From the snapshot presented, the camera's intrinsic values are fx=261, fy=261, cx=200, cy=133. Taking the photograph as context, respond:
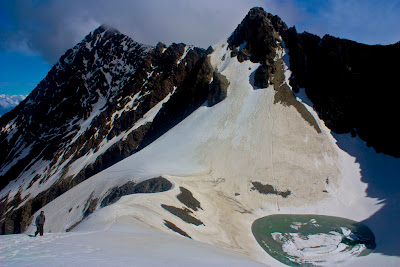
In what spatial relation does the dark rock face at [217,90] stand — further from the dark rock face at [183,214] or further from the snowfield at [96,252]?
the snowfield at [96,252]

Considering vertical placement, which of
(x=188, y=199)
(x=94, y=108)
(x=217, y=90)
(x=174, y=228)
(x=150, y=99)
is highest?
(x=94, y=108)

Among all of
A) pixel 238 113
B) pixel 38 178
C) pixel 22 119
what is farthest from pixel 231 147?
pixel 22 119

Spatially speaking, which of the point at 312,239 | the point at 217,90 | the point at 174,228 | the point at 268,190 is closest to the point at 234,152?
the point at 268,190

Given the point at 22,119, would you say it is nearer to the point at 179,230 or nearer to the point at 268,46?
the point at 268,46

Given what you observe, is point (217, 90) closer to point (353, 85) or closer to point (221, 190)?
point (353, 85)

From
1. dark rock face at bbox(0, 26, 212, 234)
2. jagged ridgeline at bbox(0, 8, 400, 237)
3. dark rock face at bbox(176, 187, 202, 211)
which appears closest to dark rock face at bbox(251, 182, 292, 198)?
dark rock face at bbox(176, 187, 202, 211)

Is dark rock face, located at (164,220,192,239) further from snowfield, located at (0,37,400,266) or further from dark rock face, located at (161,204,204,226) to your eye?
dark rock face, located at (161,204,204,226)

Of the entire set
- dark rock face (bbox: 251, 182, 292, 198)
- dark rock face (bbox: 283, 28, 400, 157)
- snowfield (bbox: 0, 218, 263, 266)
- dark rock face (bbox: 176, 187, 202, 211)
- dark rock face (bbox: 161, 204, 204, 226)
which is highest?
dark rock face (bbox: 283, 28, 400, 157)
